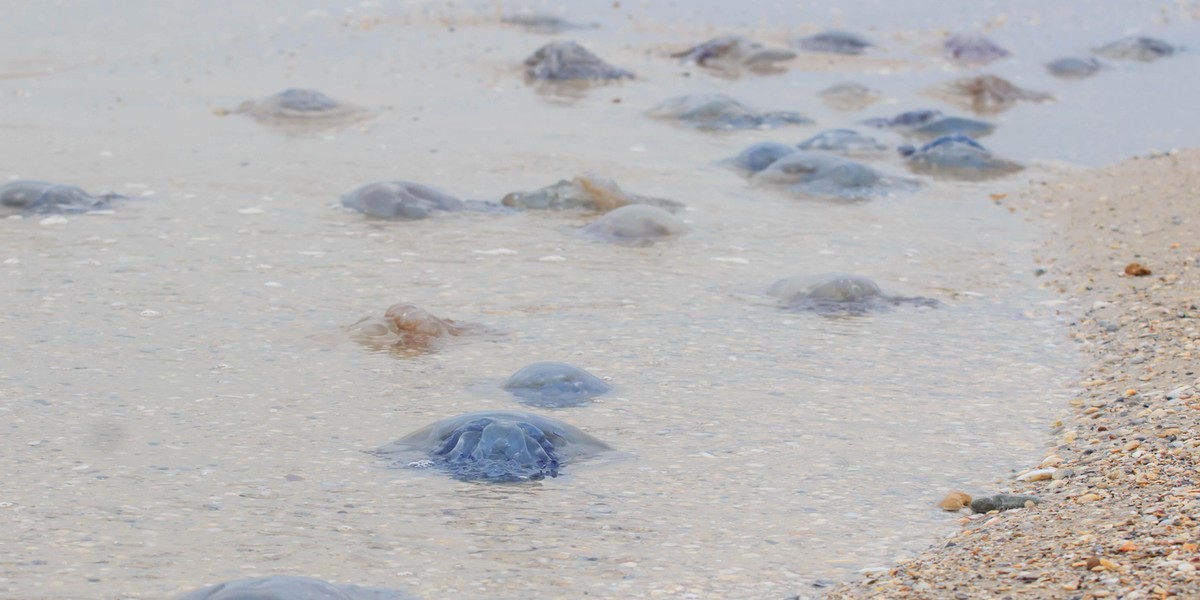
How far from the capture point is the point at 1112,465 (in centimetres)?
428

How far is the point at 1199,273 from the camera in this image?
6.59 metres

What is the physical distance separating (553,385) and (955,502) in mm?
1507

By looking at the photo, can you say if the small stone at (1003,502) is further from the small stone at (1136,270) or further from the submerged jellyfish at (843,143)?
the submerged jellyfish at (843,143)

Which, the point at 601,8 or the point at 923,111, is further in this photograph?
the point at 601,8

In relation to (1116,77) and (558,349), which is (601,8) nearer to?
(1116,77)

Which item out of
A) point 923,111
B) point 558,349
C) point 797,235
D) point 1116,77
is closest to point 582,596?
point 558,349

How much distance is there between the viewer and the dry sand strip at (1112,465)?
3.37m

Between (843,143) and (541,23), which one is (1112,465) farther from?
(541,23)

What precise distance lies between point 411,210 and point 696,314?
2.19 meters

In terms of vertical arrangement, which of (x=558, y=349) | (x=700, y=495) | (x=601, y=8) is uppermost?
(x=601, y=8)

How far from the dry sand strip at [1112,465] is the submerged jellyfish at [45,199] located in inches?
192

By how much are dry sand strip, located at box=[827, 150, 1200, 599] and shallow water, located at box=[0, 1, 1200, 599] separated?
157mm

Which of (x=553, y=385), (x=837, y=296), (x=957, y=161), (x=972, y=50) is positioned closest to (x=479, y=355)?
(x=553, y=385)

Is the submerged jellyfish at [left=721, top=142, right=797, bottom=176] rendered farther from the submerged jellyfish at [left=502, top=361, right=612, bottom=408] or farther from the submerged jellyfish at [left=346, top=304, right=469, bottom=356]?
the submerged jellyfish at [left=502, top=361, right=612, bottom=408]
